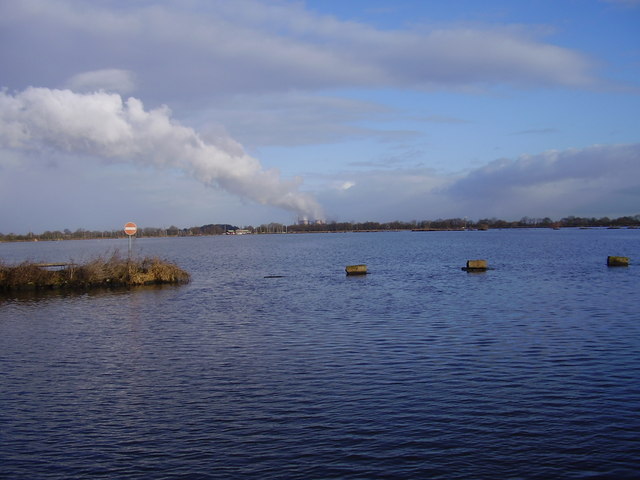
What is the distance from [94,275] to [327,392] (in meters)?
28.7

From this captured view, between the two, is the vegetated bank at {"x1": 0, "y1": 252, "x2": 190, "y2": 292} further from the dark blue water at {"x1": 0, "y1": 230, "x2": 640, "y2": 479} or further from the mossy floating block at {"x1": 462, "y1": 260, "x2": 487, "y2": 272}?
the mossy floating block at {"x1": 462, "y1": 260, "x2": 487, "y2": 272}

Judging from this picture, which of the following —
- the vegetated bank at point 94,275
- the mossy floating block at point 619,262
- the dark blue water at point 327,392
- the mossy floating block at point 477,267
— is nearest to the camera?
the dark blue water at point 327,392

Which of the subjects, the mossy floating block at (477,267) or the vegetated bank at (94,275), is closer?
the vegetated bank at (94,275)

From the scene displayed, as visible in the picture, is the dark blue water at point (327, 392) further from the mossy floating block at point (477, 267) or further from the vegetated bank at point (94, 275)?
the mossy floating block at point (477, 267)

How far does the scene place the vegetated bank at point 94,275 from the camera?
3600 cm

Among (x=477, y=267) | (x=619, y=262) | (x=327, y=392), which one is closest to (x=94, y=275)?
(x=477, y=267)

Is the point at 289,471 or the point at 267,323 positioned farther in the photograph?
the point at 267,323

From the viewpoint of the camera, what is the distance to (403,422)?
418 inches

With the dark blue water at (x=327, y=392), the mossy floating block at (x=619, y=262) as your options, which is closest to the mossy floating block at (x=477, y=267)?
the mossy floating block at (x=619, y=262)

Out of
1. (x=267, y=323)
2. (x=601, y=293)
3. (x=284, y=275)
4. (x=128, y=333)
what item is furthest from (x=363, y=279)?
(x=128, y=333)

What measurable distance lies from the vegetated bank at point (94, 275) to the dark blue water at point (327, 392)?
11.8 meters

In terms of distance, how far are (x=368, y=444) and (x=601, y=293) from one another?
2260cm

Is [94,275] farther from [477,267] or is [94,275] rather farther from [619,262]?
[619,262]

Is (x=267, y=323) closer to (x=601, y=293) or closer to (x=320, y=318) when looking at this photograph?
(x=320, y=318)
